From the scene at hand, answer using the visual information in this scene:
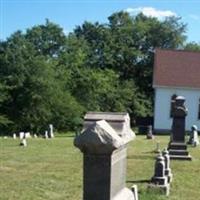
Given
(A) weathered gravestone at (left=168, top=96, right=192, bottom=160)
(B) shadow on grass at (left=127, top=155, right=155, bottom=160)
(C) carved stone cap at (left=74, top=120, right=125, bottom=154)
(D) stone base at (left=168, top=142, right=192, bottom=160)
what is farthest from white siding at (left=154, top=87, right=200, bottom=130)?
(C) carved stone cap at (left=74, top=120, right=125, bottom=154)

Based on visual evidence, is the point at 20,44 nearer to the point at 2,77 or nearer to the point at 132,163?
the point at 2,77

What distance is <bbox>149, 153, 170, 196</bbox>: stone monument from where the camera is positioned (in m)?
13.4

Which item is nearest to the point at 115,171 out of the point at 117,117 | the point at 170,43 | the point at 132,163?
the point at 117,117

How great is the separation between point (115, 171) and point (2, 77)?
40356mm

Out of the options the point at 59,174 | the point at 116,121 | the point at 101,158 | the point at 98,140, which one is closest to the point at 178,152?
the point at 59,174

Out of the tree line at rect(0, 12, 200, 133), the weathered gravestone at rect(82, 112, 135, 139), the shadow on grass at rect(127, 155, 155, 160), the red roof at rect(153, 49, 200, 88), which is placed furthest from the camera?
the red roof at rect(153, 49, 200, 88)

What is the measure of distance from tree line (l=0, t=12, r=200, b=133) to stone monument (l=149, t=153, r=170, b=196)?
96.2ft

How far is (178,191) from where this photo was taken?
45.4 feet

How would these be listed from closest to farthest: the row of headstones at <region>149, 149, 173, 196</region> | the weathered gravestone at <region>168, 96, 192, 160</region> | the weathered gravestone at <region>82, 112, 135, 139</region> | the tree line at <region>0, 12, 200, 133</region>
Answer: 1. the weathered gravestone at <region>82, 112, 135, 139</region>
2. the row of headstones at <region>149, 149, 173, 196</region>
3. the weathered gravestone at <region>168, 96, 192, 160</region>
4. the tree line at <region>0, 12, 200, 133</region>

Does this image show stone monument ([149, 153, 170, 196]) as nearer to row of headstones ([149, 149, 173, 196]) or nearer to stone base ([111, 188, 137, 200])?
row of headstones ([149, 149, 173, 196])

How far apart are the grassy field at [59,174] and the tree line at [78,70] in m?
20.2

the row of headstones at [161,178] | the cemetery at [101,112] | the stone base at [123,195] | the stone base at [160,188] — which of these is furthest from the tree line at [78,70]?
the stone base at [123,195]

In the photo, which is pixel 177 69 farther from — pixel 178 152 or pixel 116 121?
pixel 116 121

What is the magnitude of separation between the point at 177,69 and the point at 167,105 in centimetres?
331
